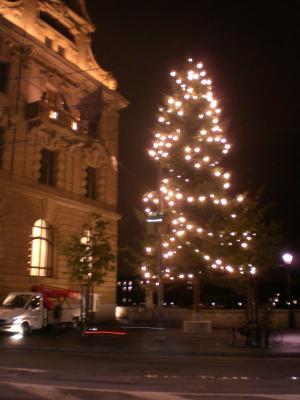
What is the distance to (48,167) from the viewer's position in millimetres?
36344

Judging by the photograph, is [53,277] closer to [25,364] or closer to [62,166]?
[62,166]

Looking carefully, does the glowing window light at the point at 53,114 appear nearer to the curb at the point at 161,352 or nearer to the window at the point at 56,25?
the window at the point at 56,25

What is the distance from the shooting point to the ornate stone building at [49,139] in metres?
32.7

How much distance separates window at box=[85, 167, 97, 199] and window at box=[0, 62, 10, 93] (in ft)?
30.7

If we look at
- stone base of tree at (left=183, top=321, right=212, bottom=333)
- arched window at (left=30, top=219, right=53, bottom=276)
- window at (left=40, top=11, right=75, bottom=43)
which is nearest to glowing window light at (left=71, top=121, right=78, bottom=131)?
window at (left=40, top=11, right=75, bottom=43)

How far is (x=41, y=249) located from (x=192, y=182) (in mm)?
11557

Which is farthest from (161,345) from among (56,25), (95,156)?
(56,25)

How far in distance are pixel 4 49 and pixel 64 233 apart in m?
12.5

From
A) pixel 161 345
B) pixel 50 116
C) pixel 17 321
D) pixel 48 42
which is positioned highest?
pixel 48 42

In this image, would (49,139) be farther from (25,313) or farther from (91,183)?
(25,313)

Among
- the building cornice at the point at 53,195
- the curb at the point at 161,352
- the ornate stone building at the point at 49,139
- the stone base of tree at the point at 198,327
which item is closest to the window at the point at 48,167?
the ornate stone building at the point at 49,139

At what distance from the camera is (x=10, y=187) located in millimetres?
31938

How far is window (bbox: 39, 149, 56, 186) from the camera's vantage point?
118 feet

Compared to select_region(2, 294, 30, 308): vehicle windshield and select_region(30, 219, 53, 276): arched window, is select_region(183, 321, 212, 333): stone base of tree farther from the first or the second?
select_region(30, 219, 53, 276): arched window
